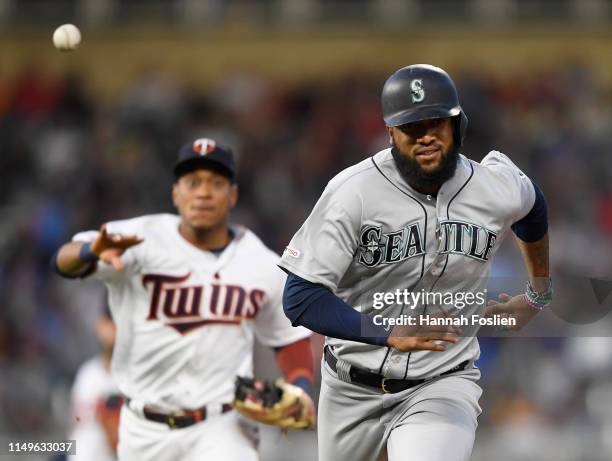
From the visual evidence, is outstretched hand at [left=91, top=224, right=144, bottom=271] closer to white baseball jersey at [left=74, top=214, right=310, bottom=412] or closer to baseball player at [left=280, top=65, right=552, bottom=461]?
white baseball jersey at [left=74, top=214, right=310, bottom=412]

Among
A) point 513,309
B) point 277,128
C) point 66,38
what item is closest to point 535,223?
point 513,309

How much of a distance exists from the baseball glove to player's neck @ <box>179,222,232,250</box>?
77cm

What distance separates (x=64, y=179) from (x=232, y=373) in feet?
27.6

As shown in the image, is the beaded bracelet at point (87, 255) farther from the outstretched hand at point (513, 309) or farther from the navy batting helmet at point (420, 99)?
the outstretched hand at point (513, 309)

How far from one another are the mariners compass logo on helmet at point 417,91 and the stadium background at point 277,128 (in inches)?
131

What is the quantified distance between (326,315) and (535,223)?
3.99 feet

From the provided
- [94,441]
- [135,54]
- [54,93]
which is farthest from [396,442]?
[135,54]

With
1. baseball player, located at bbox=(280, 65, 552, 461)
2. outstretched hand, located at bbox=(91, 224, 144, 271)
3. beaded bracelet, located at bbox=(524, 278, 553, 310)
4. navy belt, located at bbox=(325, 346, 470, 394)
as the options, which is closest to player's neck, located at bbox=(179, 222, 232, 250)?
outstretched hand, located at bbox=(91, 224, 144, 271)

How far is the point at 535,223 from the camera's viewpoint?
211 inches

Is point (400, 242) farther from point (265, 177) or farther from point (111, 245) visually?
point (265, 177)

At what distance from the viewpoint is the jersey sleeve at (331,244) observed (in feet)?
15.7

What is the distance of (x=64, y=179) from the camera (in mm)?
14180

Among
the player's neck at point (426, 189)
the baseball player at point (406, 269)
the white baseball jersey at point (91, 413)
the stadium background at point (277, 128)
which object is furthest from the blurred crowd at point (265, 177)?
the player's neck at point (426, 189)

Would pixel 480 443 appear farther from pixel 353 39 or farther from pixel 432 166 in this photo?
pixel 353 39
